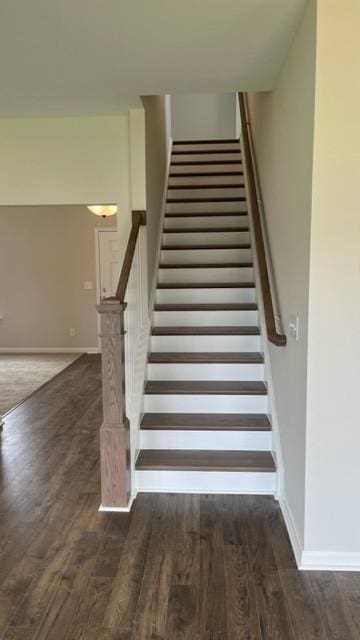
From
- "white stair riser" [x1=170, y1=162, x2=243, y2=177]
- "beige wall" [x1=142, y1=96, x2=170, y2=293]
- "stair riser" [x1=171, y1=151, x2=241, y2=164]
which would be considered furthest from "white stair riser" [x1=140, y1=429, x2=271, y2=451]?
"stair riser" [x1=171, y1=151, x2=241, y2=164]

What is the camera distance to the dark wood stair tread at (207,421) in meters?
3.05

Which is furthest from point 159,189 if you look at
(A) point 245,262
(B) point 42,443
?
(B) point 42,443

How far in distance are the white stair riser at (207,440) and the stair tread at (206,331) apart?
2.69 feet

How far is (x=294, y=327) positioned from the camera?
236cm

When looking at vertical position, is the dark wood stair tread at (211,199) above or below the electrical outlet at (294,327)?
above

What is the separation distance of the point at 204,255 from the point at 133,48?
217cm

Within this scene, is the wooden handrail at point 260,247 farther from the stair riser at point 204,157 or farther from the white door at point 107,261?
the white door at point 107,261

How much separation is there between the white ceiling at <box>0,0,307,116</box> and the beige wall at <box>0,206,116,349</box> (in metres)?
4.05

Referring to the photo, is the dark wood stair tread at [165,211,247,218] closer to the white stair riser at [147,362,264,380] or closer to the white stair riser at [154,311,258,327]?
the white stair riser at [154,311,258,327]

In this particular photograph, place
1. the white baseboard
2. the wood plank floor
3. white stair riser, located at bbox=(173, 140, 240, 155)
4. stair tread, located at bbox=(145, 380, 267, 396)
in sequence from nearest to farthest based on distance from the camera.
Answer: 1. the wood plank floor
2. stair tread, located at bbox=(145, 380, 267, 396)
3. white stair riser, located at bbox=(173, 140, 240, 155)
4. the white baseboard

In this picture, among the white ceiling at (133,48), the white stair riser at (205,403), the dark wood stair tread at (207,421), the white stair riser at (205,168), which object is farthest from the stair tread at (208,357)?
the white stair riser at (205,168)

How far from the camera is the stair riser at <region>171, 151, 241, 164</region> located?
5621 millimetres

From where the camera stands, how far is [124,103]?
10.5ft

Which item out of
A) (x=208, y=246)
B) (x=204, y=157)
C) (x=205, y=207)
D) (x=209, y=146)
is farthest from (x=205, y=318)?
(x=209, y=146)
